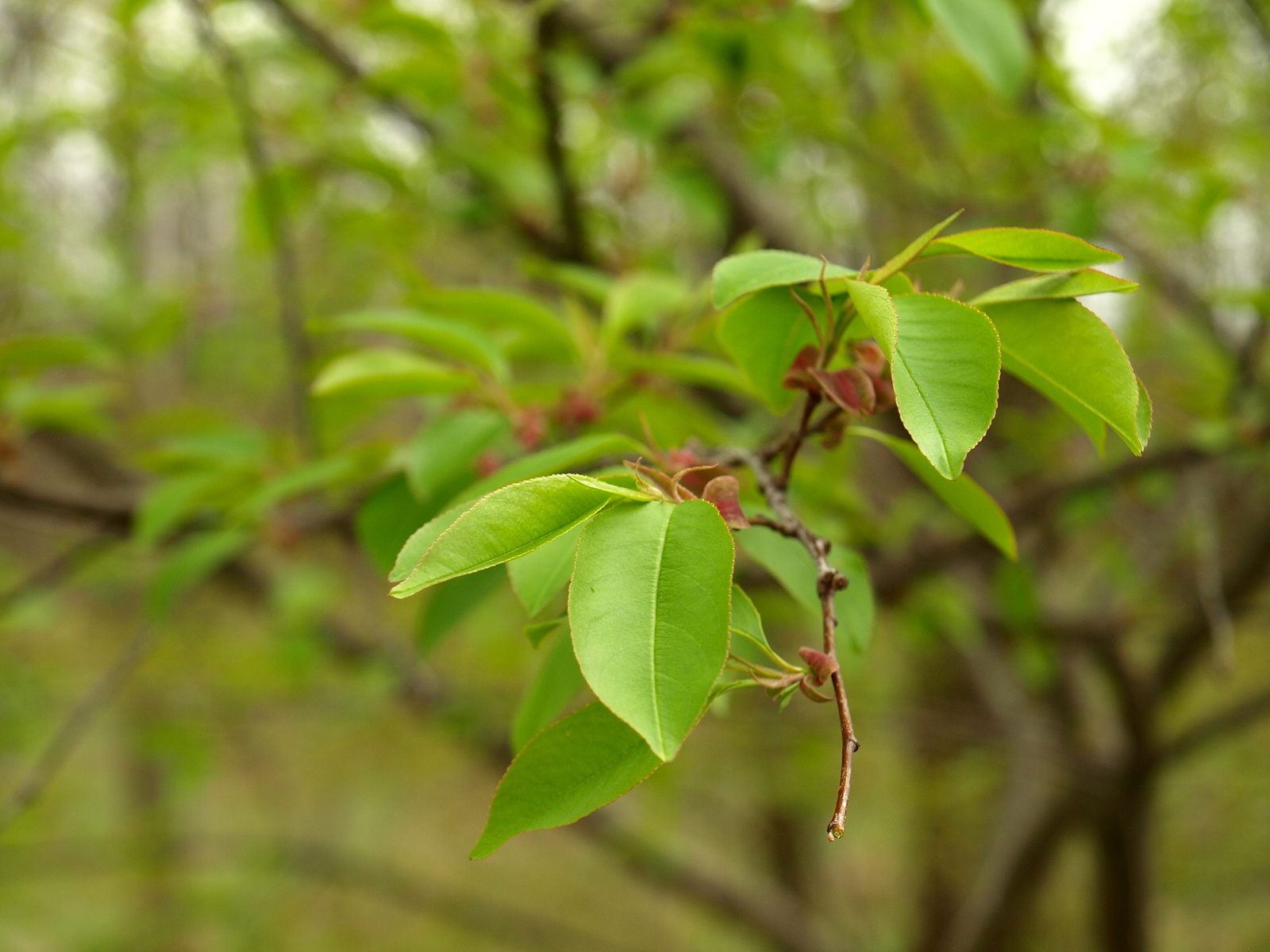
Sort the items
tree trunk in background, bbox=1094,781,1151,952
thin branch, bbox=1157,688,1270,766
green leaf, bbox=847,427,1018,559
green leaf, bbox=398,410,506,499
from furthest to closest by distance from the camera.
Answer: tree trunk in background, bbox=1094,781,1151,952 < thin branch, bbox=1157,688,1270,766 < green leaf, bbox=398,410,506,499 < green leaf, bbox=847,427,1018,559

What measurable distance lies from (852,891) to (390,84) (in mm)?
5589

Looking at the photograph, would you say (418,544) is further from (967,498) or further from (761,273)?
(967,498)

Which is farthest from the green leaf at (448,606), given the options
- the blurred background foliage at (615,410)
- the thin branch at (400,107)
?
the thin branch at (400,107)

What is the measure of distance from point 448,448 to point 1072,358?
44 centimetres

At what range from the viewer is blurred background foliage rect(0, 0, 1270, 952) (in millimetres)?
1021

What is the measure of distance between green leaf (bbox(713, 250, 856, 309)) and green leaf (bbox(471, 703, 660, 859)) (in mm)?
213

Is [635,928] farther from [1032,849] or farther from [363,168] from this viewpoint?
[363,168]

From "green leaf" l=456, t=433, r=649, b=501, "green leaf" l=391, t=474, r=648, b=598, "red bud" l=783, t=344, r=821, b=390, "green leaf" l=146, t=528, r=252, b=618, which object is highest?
"red bud" l=783, t=344, r=821, b=390

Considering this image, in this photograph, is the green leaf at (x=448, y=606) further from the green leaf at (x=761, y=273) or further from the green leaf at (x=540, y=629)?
the green leaf at (x=761, y=273)

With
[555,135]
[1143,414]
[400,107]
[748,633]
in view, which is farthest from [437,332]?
[400,107]

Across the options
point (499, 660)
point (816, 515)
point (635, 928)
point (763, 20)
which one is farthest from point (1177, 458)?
point (635, 928)

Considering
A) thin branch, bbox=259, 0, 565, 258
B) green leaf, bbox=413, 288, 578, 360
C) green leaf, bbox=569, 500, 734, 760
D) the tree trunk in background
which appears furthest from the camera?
the tree trunk in background

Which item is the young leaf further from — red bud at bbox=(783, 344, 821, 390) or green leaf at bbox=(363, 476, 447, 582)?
green leaf at bbox=(363, 476, 447, 582)

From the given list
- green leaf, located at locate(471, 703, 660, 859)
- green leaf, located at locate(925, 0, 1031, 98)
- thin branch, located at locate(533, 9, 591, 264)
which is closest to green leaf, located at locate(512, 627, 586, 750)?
green leaf, located at locate(471, 703, 660, 859)
